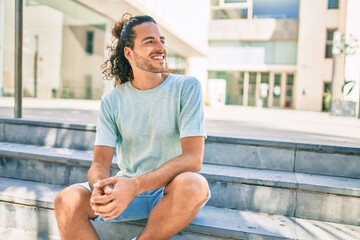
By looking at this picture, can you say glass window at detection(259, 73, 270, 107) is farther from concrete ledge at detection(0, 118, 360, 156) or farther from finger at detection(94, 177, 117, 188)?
finger at detection(94, 177, 117, 188)

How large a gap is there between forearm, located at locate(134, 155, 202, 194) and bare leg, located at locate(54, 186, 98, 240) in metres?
0.32

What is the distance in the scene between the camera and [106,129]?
1.91m

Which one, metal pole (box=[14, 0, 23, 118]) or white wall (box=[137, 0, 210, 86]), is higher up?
white wall (box=[137, 0, 210, 86])

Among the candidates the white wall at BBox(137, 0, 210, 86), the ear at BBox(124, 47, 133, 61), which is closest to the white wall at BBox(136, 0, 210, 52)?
the white wall at BBox(137, 0, 210, 86)

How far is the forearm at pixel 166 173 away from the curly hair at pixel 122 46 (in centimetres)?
67

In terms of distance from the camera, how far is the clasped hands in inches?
59.4

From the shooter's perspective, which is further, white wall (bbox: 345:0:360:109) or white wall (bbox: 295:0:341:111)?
white wall (bbox: 295:0:341:111)

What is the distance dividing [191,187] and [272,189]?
733 mm

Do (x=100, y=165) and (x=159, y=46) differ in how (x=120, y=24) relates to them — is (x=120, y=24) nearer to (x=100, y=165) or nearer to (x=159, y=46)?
(x=159, y=46)

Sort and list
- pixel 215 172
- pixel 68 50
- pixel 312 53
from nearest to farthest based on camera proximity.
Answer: pixel 215 172 → pixel 68 50 → pixel 312 53

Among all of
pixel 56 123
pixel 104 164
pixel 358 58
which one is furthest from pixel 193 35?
pixel 104 164

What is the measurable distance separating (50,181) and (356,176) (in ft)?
7.12

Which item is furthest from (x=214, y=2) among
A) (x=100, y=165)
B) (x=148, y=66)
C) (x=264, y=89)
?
(x=100, y=165)

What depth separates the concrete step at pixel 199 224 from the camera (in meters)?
1.81
